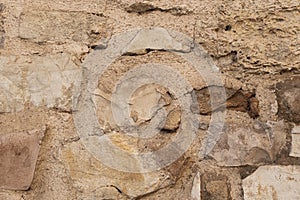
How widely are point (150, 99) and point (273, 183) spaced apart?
0.28 meters

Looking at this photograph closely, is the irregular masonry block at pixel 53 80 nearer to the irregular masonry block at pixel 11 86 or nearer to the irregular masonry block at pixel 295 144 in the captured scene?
the irregular masonry block at pixel 11 86

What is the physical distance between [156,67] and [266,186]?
0.31m

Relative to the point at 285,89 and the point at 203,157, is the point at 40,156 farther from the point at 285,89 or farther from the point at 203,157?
the point at 285,89

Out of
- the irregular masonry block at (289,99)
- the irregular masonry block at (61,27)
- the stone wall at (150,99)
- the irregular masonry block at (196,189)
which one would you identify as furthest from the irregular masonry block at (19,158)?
the irregular masonry block at (289,99)

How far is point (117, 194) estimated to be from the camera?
2.81 ft

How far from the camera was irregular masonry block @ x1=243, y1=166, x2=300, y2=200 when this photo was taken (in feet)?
2.72

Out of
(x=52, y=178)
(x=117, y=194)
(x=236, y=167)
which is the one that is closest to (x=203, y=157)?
(x=236, y=167)

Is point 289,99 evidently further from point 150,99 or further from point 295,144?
point 150,99

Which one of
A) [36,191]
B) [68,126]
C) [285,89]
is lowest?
[36,191]

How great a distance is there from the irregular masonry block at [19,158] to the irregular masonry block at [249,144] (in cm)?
35

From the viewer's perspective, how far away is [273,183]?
835 mm

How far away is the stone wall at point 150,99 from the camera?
85cm

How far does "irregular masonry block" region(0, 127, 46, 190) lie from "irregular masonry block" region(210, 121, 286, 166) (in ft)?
1.13

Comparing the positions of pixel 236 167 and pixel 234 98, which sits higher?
pixel 234 98
